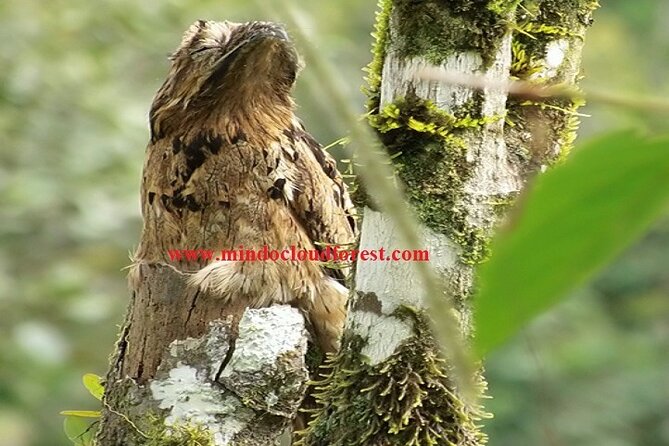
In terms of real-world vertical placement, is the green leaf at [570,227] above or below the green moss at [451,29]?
below

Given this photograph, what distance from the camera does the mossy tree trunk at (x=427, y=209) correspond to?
187 centimetres

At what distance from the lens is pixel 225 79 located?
2684 millimetres

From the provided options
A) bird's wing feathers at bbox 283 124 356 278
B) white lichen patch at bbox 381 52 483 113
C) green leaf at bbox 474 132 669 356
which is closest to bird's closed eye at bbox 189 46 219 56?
bird's wing feathers at bbox 283 124 356 278

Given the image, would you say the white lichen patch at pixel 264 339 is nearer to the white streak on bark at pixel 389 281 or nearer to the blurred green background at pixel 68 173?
the white streak on bark at pixel 389 281

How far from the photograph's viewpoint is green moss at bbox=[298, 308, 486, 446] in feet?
6.18

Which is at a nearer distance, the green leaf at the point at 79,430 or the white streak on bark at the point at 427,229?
the white streak on bark at the point at 427,229

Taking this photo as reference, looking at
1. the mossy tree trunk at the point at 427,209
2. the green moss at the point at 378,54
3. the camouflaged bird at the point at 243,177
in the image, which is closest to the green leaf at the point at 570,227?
the mossy tree trunk at the point at 427,209

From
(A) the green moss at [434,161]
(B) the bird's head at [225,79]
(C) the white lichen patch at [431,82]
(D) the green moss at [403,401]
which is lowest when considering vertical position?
(D) the green moss at [403,401]

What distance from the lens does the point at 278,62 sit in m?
2.67

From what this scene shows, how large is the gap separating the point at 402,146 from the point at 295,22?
150 centimetres

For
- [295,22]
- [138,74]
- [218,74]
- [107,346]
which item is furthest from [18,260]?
[295,22]

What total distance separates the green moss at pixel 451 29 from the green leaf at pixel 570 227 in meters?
1.57

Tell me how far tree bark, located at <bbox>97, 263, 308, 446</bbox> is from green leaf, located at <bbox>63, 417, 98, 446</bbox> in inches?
8.1

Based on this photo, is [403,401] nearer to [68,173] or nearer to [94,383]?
[94,383]
